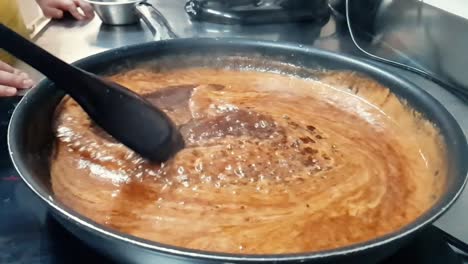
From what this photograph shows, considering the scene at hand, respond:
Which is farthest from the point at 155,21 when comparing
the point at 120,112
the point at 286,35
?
the point at 120,112

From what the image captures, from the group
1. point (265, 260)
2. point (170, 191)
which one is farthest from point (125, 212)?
point (265, 260)

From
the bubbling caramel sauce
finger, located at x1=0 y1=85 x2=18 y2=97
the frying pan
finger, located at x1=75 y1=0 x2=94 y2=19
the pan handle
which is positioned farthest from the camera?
finger, located at x1=75 y1=0 x2=94 y2=19

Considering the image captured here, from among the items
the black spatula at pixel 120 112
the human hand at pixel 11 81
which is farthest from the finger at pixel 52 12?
the black spatula at pixel 120 112

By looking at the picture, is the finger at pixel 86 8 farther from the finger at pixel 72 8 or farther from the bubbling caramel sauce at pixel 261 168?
the bubbling caramel sauce at pixel 261 168

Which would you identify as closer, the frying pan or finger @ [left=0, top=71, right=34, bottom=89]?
the frying pan

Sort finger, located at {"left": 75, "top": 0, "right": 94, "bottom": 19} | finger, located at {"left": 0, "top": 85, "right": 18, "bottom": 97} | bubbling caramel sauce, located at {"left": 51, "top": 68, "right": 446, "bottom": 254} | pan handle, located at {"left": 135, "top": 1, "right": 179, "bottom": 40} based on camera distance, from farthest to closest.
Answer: finger, located at {"left": 75, "top": 0, "right": 94, "bottom": 19} → pan handle, located at {"left": 135, "top": 1, "right": 179, "bottom": 40} → finger, located at {"left": 0, "top": 85, "right": 18, "bottom": 97} → bubbling caramel sauce, located at {"left": 51, "top": 68, "right": 446, "bottom": 254}

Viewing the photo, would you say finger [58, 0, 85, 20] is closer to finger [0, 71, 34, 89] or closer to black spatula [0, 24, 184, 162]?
finger [0, 71, 34, 89]

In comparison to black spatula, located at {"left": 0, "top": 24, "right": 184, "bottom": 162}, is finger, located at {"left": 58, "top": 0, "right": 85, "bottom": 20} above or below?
below

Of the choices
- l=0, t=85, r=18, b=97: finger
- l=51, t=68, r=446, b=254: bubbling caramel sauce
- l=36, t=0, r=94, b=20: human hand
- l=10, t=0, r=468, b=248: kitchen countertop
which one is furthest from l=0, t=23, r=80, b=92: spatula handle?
l=36, t=0, r=94, b=20: human hand

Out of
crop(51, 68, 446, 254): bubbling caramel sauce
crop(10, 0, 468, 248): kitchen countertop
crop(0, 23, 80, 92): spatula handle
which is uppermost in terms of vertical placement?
crop(0, 23, 80, 92): spatula handle

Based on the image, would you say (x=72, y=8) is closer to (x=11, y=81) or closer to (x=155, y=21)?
(x=155, y=21)
